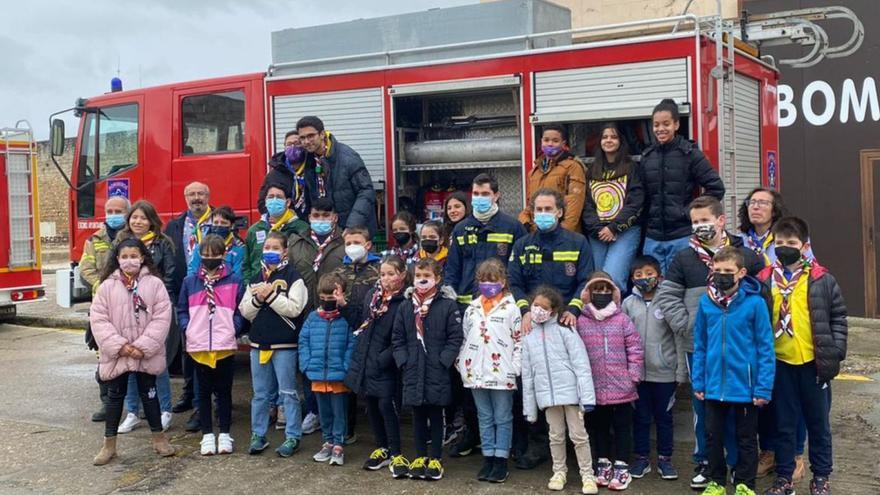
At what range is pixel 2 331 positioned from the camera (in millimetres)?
12234

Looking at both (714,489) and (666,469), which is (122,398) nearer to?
(666,469)

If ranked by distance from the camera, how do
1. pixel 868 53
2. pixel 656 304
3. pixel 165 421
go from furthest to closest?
pixel 868 53 < pixel 165 421 < pixel 656 304

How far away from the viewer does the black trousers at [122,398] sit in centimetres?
599

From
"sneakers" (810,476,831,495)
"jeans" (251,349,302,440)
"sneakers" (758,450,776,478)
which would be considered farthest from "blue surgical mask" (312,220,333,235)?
"sneakers" (810,476,831,495)

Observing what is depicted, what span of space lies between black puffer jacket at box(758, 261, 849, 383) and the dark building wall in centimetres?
737

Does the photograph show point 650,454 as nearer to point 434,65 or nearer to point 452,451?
point 452,451

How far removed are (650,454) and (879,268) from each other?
707 cm

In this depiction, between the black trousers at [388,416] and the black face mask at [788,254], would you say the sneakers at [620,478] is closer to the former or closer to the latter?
the black trousers at [388,416]

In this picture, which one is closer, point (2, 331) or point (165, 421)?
point (165, 421)

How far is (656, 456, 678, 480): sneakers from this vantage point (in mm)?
5328

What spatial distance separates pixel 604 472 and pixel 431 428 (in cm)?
110

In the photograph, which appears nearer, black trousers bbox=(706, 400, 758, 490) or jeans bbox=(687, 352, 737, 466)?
black trousers bbox=(706, 400, 758, 490)

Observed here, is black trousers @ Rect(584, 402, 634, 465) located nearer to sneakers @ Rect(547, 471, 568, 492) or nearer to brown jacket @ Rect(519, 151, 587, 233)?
sneakers @ Rect(547, 471, 568, 492)

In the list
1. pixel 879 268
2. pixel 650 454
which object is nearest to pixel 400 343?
pixel 650 454
